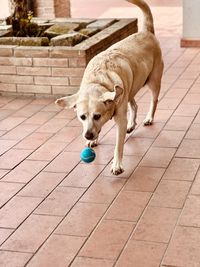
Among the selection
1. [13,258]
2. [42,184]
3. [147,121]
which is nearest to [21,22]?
[147,121]

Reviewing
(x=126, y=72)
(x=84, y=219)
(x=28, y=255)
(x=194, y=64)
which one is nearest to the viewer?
(x=28, y=255)

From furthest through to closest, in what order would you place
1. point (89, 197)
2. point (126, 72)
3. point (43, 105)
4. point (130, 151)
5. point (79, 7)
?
point (79, 7), point (43, 105), point (130, 151), point (126, 72), point (89, 197)

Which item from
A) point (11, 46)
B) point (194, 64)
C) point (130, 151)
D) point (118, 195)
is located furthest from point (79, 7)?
point (118, 195)

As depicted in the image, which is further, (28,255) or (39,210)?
(39,210)

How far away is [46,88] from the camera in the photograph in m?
5.84

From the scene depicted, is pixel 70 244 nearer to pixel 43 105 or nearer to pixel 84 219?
pixel 84 219

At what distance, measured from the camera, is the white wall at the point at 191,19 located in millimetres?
7545

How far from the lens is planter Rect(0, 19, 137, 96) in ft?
18.5

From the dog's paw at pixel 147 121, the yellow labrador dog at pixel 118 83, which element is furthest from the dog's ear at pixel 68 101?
the dog's paw at pixel 147 121

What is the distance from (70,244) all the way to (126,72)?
1.42m

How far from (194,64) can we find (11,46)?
7.03ft

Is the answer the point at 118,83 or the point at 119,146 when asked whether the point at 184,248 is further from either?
the point at 118,83

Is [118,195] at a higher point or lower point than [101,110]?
lower

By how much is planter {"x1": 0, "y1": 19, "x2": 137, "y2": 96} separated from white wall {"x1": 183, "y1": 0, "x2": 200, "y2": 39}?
76.1 inches
